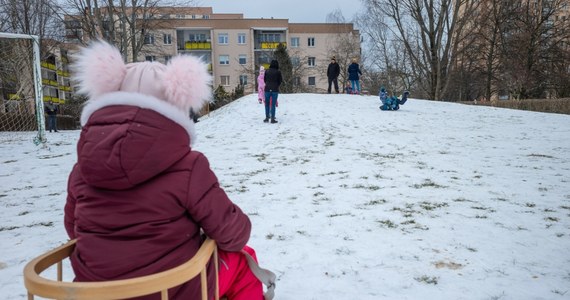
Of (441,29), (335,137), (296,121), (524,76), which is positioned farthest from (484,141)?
(524,76)

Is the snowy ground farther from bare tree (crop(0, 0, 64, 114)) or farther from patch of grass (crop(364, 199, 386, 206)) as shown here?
bare tree (crop(0, 0, 64, 114))

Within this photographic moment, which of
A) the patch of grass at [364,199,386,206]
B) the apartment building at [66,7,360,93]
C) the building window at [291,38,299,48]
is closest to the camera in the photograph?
the patch of grass at [364,199,386,206]

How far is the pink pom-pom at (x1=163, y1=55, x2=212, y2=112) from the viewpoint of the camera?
57.8 inches

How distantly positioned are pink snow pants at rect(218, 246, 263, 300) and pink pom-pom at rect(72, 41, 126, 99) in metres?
0.87

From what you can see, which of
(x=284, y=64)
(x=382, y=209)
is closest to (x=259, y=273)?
(x=382, y=209)

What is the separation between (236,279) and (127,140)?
3.07 feet

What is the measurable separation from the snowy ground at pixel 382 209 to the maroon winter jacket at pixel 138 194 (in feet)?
4.45

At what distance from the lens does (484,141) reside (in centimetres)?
916

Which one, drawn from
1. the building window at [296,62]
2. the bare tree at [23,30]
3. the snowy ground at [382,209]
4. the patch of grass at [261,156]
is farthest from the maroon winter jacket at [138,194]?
the building window at [296,62]

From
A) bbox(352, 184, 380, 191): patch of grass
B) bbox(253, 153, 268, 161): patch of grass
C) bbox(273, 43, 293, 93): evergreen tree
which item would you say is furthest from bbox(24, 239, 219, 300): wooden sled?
bbox(273, 43, 293, 93): evergreen tree

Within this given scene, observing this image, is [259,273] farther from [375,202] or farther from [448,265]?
[375,202]

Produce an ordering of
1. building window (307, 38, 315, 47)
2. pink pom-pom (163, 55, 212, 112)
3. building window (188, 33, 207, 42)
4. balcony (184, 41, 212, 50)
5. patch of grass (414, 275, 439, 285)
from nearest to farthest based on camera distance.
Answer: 1. pink pom-pom (163, 55, 212, 112)
2. patch of grass (414, 275, 439, 285)
3. balcony (184, 41, 212, 50)
4. building window (188, 33, 207, 42)
5. building window (307, 38, 315, 47)

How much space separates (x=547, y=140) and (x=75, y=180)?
10.7m

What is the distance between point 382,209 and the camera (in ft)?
14.4
